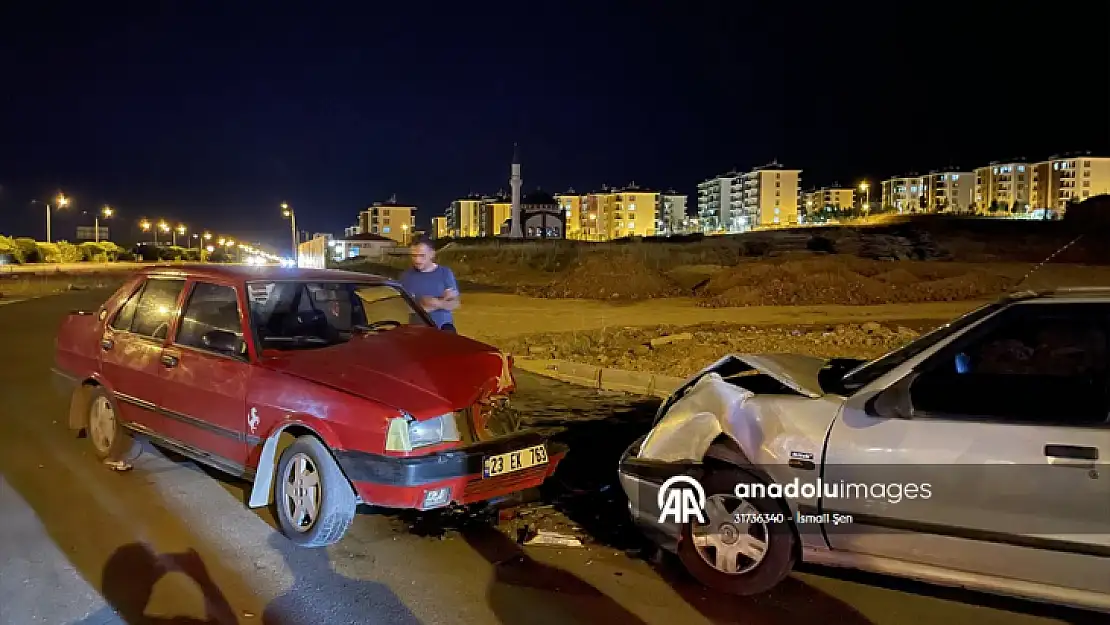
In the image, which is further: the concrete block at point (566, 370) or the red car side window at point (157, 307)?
the concrete block at point (566, 370)

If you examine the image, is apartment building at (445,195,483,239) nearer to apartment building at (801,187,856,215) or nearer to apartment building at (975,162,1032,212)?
apartment building at (801,187,856,215)

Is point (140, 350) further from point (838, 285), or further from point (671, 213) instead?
point (671, 213)

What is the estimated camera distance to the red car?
465 cm

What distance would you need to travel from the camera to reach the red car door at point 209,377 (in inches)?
207

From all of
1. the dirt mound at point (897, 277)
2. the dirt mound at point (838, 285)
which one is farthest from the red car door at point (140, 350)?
the dirt mound at point (897, 277)

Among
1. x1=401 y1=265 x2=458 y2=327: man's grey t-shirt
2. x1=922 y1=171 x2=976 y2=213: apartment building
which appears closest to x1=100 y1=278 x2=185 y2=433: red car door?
x1=401 y1=265 x2=458 y2=327: man's grey t-shirt

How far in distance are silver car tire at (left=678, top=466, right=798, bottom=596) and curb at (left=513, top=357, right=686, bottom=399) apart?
16.4 feet

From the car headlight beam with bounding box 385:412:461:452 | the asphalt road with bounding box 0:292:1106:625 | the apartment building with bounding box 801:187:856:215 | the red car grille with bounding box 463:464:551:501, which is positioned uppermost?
the apartment building with bounding box 801:187:856:215

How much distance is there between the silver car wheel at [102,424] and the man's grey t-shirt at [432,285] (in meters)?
2.75

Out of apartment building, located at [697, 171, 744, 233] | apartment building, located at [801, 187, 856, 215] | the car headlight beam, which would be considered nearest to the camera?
the car headlight beam

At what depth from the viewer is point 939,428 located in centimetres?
375

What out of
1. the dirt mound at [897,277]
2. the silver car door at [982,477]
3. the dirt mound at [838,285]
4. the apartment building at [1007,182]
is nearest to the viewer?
the silver car door at [982,477]

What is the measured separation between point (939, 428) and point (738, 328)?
12.3 metres

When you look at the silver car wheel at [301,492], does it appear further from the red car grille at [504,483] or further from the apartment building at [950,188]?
the apartment building at [950,188]
